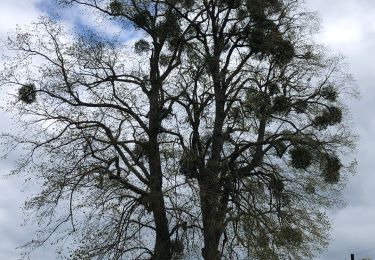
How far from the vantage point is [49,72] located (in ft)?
58.3

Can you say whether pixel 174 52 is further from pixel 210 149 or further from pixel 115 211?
pixel 115 211

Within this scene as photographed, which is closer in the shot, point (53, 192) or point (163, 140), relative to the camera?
point (53, 192)

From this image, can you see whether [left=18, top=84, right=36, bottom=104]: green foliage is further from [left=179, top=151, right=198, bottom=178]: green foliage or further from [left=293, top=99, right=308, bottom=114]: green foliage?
[left=293, top=99, right=308, bottom=114]: green foliage

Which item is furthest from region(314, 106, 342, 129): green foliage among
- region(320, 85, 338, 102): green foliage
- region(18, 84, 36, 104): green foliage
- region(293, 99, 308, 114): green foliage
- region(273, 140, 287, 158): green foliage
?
region(18, 84, 36, 104): green foliage

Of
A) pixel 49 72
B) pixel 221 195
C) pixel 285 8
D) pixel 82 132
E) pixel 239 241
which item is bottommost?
pixel 239 241

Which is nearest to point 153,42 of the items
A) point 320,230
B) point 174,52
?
point 174,52

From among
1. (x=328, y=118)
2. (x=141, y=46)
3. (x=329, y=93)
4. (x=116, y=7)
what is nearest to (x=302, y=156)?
(x=328, y=118)

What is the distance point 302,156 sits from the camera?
55.2 ft

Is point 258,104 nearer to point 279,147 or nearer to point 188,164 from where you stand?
point 279,147

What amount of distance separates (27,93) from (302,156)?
6765 mm

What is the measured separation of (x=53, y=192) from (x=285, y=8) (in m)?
8.04

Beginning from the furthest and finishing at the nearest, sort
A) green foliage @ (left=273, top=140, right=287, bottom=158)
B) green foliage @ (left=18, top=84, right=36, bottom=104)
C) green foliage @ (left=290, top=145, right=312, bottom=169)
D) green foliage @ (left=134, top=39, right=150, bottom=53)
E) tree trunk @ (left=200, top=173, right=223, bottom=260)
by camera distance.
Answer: green foliage @ (left=134, top=39, right=150, bottom=53) → green foliage @ (left=273, top=140, right=287, bottom=158) → green foliage @ (left=18, top=84, right=36, bottom=104) → green foliage @ (left=290, top=145, right=312, bottom=169) → tree trunk @ (left=200, top=173, right=223, bottom=260)

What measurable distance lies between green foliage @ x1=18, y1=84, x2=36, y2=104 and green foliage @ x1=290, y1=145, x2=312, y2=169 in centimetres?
646

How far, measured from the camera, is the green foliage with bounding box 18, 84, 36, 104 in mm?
17047
